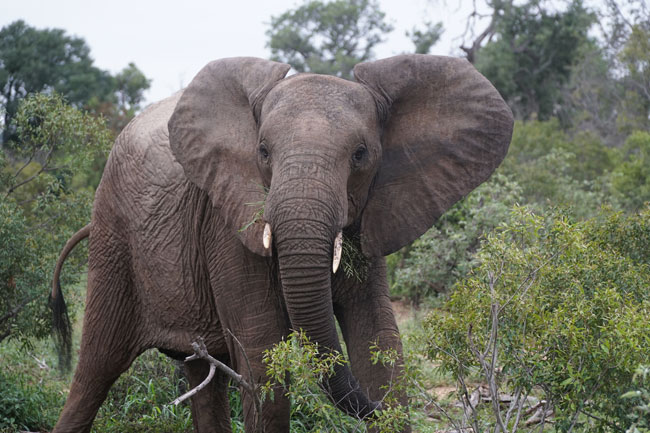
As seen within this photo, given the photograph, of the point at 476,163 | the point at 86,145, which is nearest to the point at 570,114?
the point at 86,145

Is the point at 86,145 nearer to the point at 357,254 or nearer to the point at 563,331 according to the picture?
the point at 357,254

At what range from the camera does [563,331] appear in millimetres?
3277

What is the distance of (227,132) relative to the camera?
4223mm

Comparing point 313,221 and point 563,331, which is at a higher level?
point 313,221

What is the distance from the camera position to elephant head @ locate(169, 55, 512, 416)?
3748mm

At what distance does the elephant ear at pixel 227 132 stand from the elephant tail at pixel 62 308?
1.61 metres

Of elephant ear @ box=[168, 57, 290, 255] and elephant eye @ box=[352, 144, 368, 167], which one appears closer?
elephant eye @ box=[352, 144, 368, 167]

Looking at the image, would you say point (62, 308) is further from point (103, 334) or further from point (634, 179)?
point (634, 179)

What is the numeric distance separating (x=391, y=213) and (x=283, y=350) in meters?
1.06

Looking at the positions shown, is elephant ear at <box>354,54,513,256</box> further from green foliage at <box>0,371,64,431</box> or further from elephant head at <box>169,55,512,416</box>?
green foliage at <box>0,371,64,431</box>

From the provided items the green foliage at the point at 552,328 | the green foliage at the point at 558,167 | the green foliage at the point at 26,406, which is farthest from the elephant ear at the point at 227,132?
the green foliage at the point at 558,167

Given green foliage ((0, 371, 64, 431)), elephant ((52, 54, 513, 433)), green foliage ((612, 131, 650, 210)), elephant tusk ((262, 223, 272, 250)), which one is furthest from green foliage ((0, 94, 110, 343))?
green foliage ((612, 131, 650, 210))

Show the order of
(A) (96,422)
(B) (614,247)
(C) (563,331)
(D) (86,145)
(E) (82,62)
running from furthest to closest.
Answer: (E) (82,62) < (D) (86,145) < (A) (96,422) < (B) (614,247) < (C) (563,331)

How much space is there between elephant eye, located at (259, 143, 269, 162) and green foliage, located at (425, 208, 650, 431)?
101 cm
